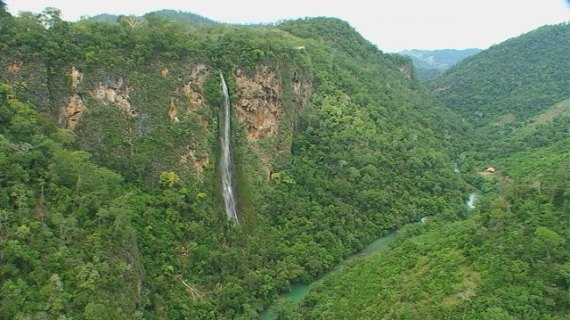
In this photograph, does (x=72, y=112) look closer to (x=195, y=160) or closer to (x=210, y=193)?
(x=195, y=160)

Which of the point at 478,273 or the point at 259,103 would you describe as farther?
the point at 259,103

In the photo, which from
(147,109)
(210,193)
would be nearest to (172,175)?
(210,193)

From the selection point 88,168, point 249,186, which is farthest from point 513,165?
point 88,168

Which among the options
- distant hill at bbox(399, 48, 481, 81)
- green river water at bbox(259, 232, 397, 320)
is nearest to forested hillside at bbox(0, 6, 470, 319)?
green river water at bbox(259, 232, 397, 320)

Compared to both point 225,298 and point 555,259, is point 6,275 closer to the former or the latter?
point 225,298

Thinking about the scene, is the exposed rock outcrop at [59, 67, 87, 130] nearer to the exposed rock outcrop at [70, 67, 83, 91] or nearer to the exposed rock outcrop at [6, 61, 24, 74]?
the exposed rock outcrop at [70, 67, 83, 91]

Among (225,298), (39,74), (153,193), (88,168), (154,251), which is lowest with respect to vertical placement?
(225,298)
